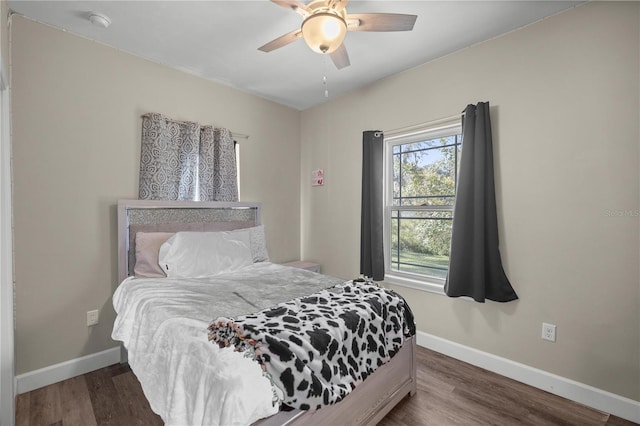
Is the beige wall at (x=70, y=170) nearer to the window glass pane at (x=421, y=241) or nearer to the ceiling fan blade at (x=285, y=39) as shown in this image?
the ceiling fan blade at (x=285, y=39)

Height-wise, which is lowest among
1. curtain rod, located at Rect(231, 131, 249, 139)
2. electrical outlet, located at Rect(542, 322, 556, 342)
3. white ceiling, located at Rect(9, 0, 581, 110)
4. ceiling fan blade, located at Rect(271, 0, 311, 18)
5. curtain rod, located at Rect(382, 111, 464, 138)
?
electrical outlet, located at Rect(542, 322, 556, 342)

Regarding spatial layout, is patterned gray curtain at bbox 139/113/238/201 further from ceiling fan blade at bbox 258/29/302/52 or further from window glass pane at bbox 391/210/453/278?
window glass pane at bbox 391/210/453/278

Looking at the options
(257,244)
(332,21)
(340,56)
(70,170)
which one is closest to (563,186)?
(340,56)

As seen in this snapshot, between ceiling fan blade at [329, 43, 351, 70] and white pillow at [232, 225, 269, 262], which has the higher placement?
ceiling fan blade at [329, 43, 351, 70]

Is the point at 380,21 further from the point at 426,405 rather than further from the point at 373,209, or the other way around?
the point at 426,405

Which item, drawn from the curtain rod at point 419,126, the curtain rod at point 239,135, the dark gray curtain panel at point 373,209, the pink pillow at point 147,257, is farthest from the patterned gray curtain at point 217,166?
the curtain rod at point 419,126

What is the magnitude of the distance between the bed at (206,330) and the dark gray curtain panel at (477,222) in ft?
2.54

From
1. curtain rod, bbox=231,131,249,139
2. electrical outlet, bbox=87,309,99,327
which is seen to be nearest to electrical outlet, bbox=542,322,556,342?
curtain rod, bbox=231,131,249,139

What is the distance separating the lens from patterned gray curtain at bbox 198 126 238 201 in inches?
118

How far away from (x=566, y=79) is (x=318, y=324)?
2356mm

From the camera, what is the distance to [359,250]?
3334mm

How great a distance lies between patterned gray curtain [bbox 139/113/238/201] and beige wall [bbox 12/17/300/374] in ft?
0.41

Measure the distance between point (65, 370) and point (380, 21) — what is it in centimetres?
329

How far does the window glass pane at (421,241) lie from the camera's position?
2.80 meters
